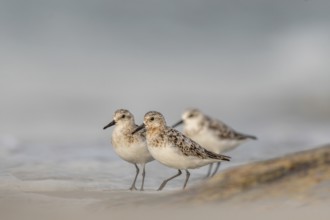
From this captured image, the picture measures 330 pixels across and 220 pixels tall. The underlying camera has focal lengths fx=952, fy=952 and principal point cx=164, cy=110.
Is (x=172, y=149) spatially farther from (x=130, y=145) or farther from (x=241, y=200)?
(x=241, y=200)

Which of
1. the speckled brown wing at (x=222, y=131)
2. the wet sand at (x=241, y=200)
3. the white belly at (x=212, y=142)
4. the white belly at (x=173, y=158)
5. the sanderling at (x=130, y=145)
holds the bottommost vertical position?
the wet sand at (x=241, y=200)

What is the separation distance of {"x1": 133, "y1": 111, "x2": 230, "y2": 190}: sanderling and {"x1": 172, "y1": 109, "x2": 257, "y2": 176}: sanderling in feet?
9.23

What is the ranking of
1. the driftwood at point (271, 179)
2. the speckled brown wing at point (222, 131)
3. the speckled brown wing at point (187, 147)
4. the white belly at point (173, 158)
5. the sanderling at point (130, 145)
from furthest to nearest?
the speckled brown wing at point (222, 131) → the sanderling at point (130, 145) → the speckled brown wing at point (187, 147) → the white belly at point (173, 158) → the driftwood at point (271, 179)

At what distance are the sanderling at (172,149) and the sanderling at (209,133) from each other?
2.81 metres

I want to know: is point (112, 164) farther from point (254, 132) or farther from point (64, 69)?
point (64, 69)

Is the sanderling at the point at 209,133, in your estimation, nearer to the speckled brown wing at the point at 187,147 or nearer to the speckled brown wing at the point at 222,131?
the speckled brown wing at the point at 222,131

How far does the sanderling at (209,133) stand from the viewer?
12.9 metres

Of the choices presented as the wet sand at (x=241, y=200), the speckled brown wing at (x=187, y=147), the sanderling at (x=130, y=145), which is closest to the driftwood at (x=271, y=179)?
the wet sand at (x=241, y=200)

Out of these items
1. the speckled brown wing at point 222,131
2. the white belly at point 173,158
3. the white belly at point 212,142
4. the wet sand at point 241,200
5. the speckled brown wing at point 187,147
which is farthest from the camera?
the speckled brown wing at point 222,131

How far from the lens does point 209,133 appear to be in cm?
1296

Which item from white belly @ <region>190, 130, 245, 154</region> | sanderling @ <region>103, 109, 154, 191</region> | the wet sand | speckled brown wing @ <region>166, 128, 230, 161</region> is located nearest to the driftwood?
the wet sand

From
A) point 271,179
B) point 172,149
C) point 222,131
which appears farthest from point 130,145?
point 271,179

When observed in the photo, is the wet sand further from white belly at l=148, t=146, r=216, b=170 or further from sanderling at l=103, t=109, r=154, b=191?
sanderling at l=103, t=109, r=154, b=191

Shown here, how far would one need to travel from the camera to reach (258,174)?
7.60 m
